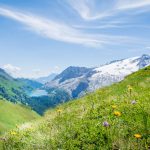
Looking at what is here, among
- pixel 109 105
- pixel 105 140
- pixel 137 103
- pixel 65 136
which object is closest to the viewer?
pixel 105 140

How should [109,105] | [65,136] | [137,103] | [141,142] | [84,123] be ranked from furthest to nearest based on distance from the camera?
[109,105]
[137,103]
[84,123]
[65,136]
[141,142]

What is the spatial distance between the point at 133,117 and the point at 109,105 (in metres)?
4.09

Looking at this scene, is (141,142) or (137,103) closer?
(141,142)

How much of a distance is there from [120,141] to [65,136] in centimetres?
215

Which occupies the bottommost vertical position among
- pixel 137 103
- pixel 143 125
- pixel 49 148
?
pixel 49 148

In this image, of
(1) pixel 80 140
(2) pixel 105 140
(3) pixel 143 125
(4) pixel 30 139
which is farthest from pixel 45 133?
(3) pixel 143 125

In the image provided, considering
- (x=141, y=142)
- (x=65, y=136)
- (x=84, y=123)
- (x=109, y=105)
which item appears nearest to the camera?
(x=141, y=142)

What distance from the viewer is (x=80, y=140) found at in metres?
11.9

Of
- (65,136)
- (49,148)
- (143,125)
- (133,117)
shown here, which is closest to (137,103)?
(133,117)

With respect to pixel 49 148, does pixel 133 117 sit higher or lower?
higher

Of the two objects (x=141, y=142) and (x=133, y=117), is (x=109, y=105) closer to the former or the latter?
(x=133, y=117)

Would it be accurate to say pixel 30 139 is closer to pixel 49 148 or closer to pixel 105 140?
pixel 49 148

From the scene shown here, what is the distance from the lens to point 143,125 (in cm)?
1167

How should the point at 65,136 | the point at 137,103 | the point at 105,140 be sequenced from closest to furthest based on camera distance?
the point at 105,140, the point at 65,136, the point at 137,103
